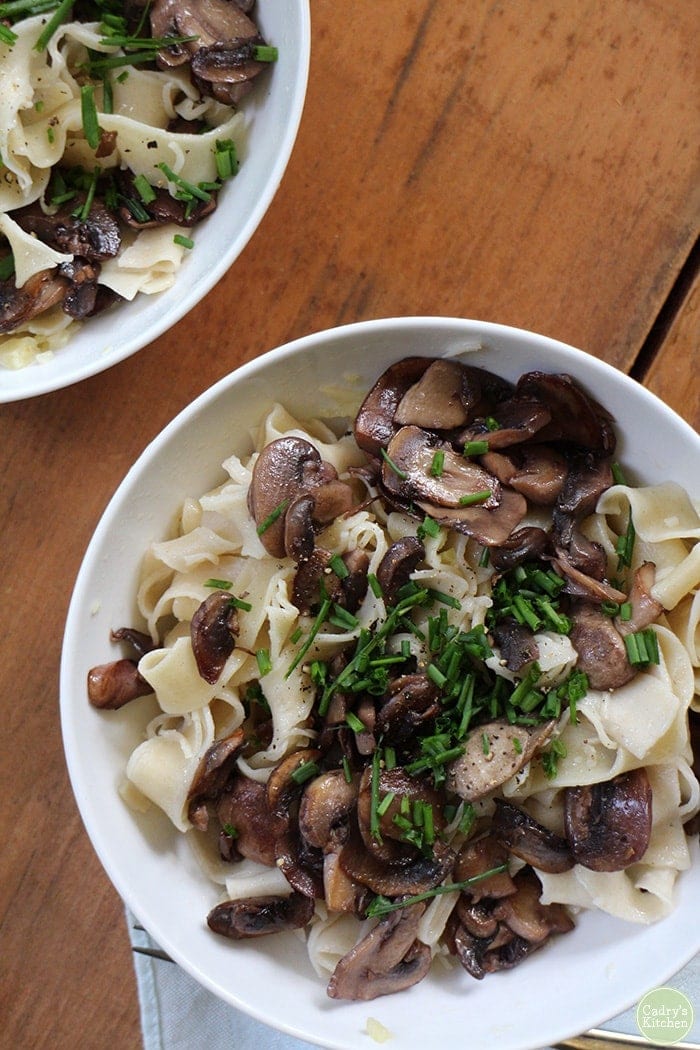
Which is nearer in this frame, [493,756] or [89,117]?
[493,756]

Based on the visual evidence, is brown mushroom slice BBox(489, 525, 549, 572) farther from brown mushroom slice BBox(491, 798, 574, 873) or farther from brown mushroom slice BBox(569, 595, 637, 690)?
brown mushroom slice BBox(491, 798, 574, 873)

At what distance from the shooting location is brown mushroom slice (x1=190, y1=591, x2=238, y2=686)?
1888 mm

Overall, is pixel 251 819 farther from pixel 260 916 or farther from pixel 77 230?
pixel 77 230

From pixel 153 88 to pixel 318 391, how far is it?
29.5 inches

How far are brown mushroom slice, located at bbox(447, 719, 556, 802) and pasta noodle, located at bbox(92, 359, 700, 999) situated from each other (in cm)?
7

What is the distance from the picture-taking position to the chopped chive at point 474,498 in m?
1.85

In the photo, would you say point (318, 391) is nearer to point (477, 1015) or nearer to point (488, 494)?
point (488, 494)

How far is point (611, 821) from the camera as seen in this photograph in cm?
185

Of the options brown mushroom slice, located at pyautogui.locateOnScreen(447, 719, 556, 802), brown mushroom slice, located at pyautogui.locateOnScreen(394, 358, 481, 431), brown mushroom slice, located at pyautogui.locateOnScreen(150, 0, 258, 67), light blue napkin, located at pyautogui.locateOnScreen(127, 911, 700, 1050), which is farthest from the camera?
light blue napkin, located at pyautogui.locateOnScreen(127, 911, 700, 1050)

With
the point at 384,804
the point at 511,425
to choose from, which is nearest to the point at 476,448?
the point at 511,425

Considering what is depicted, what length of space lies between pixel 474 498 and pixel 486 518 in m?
0.05

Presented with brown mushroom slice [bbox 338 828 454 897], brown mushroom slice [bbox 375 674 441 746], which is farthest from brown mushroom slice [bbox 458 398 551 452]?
brown mushroom slice [bbox 338 828 454 897]

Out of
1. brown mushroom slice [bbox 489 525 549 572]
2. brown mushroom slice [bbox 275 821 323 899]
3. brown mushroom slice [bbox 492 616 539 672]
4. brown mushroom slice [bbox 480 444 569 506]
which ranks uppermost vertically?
brown mushroom slice [bbox 480 444 569 506]

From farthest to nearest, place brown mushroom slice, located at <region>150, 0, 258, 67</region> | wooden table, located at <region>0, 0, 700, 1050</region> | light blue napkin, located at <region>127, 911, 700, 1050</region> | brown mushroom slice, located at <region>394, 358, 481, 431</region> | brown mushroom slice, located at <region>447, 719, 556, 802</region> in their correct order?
1. light blue napkin, located at <region>127, 911, 700, 1050</region>
2. wooden table, located at <region>0, 0, 700, 1050</region>
3. brown mushroom slice, located at <region>150, 0, 258, 67</region>
4. brown mushroom slice, located at <region>394, 358, 481, 431</region>
5. brown mushroom slice, located at <region>447, 719, 556, 802</region>
